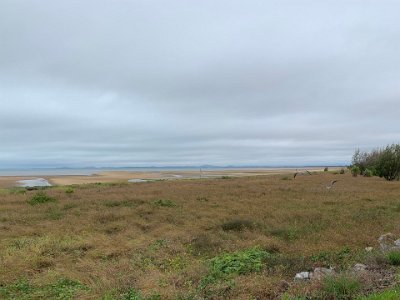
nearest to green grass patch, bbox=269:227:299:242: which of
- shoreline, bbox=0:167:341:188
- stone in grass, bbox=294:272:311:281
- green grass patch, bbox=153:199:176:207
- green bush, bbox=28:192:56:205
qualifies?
stone in grass, bbox=294:272:311:281

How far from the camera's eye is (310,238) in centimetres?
1248

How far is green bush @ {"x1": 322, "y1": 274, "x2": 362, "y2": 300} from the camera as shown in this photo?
6012 mm

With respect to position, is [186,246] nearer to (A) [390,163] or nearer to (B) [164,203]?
(B) [164,203]

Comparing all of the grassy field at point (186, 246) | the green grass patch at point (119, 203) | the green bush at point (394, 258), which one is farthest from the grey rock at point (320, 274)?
the green grass patch at point (119, 203)

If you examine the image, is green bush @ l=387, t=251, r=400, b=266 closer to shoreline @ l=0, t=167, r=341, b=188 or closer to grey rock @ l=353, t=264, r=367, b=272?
grey rock @ l=353, t=264, r=367, b=272

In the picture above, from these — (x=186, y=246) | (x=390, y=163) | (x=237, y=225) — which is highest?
(x=390, y=163)

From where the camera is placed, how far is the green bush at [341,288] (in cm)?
601

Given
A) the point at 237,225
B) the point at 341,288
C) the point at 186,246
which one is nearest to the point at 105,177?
the point at 237,225

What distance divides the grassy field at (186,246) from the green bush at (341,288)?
0.9 inches

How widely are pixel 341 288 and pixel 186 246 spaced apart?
20.8 ft

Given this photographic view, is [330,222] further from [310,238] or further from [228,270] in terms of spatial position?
[228,270]

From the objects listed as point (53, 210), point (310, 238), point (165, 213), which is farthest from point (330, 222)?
point (53, 210)

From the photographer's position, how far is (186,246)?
1184 cm

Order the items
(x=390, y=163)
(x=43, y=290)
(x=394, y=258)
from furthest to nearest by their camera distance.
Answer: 1. (x=390, y=163)
2. (x=394, y=258)
3. (x=43, y=290)
